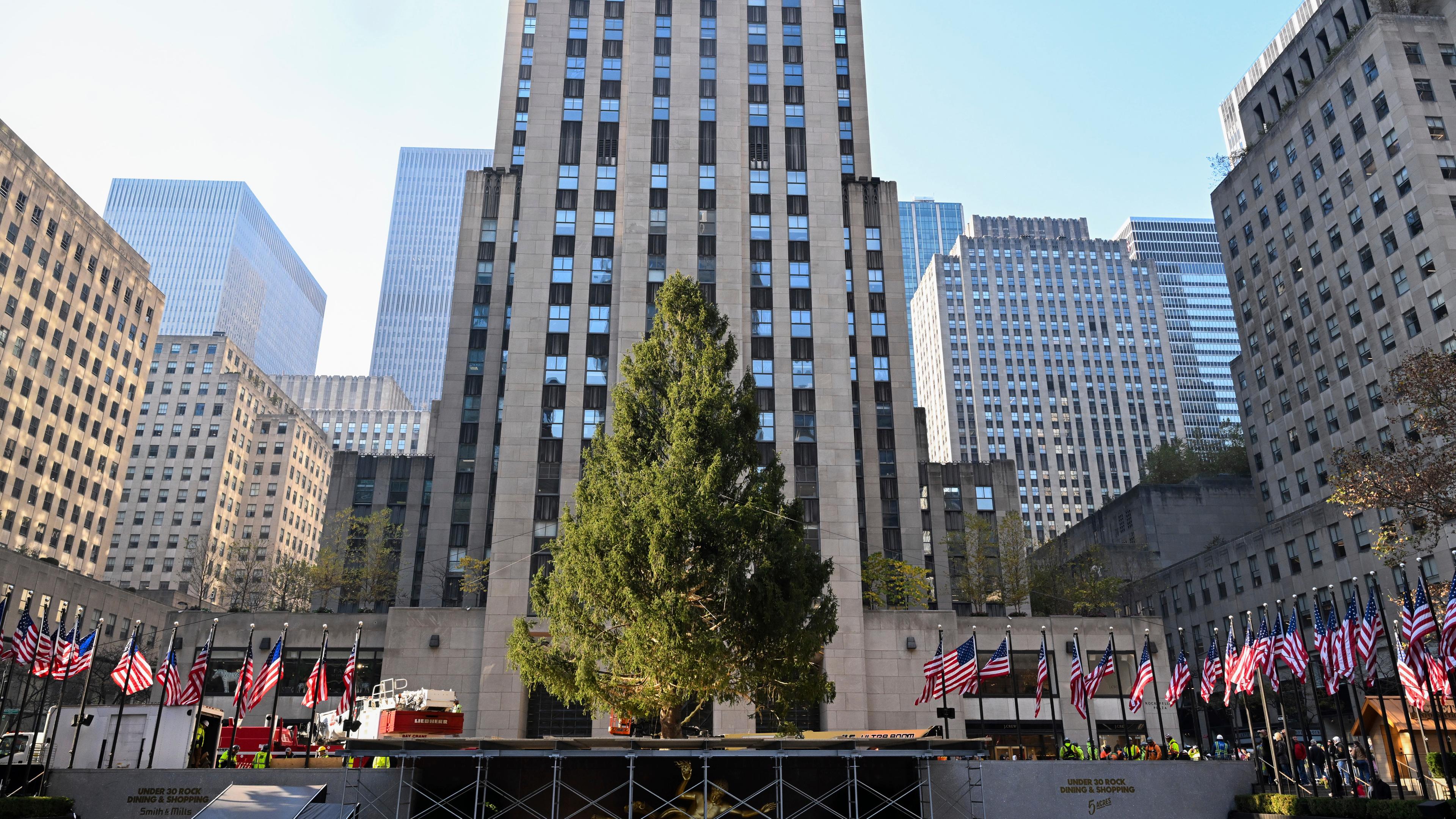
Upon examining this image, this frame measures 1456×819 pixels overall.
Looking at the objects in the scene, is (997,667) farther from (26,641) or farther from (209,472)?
(209,472)

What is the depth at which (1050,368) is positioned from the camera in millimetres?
174125

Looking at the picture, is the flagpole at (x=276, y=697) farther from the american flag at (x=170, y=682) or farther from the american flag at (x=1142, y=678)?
the american flag at (x=1142, y=678)

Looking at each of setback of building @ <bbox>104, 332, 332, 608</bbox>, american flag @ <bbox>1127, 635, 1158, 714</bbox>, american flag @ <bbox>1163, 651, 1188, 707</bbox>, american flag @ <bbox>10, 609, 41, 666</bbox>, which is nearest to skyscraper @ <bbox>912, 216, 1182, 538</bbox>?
setback of building @ <bbox>104, 332, 332, 608</bbox>

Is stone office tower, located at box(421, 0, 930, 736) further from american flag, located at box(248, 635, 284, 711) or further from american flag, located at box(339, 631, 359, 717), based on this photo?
american flag, located at box(248, 635, 284, 711)

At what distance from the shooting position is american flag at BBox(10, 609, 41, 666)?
33625 mm

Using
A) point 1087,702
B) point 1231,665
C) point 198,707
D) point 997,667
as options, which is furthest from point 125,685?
point 1231,665

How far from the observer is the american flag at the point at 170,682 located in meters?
34.8

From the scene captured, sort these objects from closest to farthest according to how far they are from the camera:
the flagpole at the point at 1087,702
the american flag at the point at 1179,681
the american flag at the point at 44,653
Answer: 1. the american flag at the point at 44,653
2. the american flag at the point at 1179,681
3. the flagpole at the point at 1087,702

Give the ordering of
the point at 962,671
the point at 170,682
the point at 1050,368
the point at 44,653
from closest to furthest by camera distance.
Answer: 1. the point at 44,653
2. the point at 170,682
3. the point at 962,671
4. the point at 1050,368

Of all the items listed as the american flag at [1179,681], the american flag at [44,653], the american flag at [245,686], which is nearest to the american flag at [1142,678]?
the american flag at [1179,681]

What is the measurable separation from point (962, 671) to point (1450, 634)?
14.9 m

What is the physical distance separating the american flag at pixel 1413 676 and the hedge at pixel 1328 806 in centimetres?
318

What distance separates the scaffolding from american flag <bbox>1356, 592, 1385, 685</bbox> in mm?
12527

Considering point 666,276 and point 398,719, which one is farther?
point 666,276
